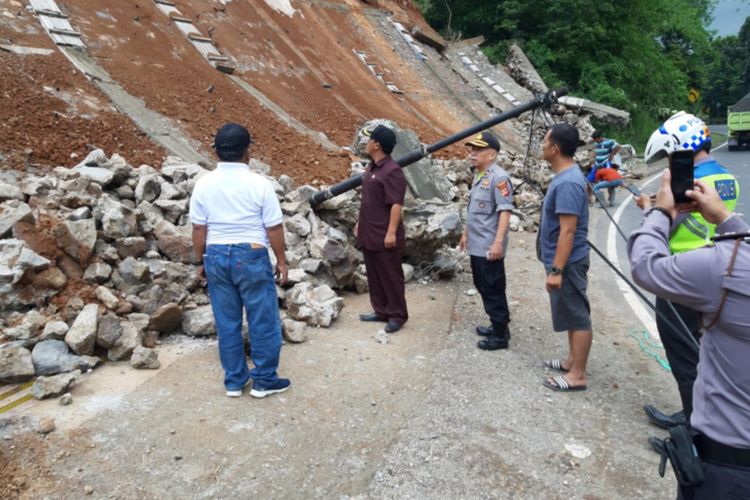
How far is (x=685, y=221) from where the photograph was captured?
3035 millimetres

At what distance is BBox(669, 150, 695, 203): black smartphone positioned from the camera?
81.6 inches

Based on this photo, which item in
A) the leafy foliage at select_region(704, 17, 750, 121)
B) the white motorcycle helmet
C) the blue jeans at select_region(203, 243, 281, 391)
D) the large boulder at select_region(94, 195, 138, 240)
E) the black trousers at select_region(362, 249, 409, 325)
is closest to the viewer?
the white motorcycle helmet

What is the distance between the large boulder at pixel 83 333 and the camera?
4113 millimetres

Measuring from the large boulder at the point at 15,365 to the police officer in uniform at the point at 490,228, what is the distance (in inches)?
138

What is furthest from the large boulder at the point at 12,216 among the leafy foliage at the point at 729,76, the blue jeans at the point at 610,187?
the leafy foliage at the point at 729,76

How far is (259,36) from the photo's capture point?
13992mm

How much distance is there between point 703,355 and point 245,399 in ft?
9.47

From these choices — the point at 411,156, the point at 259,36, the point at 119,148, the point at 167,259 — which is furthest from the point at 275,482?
the point at 259,36

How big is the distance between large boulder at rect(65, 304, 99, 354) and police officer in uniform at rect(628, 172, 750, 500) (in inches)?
152

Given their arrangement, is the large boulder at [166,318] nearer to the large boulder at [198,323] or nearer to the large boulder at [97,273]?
the large boulder at [198,323]

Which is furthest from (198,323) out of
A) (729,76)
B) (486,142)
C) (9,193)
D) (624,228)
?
(729,76)

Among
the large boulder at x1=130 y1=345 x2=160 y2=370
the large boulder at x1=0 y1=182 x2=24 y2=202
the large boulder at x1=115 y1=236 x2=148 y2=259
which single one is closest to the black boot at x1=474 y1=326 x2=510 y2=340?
the large boulder at x1=130 y1=345 x2=160 y2=370

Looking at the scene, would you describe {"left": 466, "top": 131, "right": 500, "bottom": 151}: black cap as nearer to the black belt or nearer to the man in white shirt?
the man in white shirt

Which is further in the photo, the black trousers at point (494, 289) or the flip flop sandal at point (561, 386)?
the black trousers at point (494, 289)
